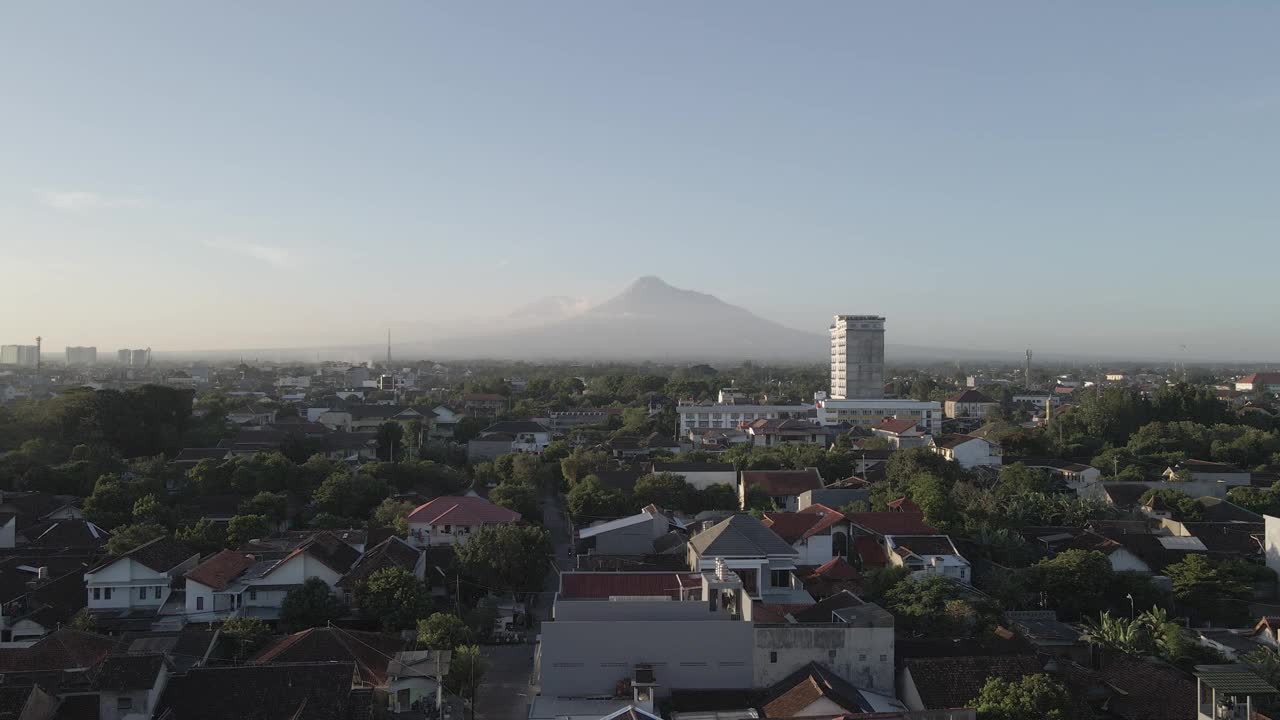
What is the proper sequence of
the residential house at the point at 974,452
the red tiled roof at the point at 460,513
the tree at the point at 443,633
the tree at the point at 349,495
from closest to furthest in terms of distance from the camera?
the tree at the point at 443,633, the red tiled roof at the point at 460,513, the tree at the point at 349,495, the residential house at the point at 974,452

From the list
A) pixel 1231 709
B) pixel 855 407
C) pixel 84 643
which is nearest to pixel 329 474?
pixel 84 643

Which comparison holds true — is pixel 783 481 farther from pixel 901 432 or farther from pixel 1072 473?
pixel 901 432

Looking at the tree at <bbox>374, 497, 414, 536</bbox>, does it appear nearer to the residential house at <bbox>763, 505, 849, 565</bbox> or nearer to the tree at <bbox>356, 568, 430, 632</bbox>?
the tree at <bbox>356, 568, 430, 632</bbox>

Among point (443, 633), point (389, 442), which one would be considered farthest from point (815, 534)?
A: point (389, 442)

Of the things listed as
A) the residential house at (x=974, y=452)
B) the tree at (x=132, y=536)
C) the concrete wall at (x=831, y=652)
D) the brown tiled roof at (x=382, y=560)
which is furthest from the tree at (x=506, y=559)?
the residential house at (x=974, y=452)

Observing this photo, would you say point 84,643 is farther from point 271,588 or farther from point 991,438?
point 991,438

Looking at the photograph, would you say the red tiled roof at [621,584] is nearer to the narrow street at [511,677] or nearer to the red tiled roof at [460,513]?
the narrow street at [511,677]
